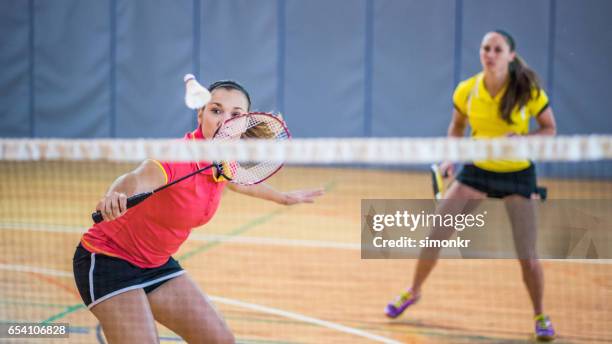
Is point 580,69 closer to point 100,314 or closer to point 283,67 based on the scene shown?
point 283,67

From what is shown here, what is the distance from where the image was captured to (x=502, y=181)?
4891 millimetres

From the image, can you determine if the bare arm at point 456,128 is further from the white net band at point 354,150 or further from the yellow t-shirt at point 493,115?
the white net band at point 354,150

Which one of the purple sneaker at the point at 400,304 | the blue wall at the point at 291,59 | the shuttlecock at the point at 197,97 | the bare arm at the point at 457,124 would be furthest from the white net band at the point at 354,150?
the blue wall at the point at 291,59

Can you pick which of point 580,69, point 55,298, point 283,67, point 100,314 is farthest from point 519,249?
point 283,67

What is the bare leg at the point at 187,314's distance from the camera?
3.38 meters

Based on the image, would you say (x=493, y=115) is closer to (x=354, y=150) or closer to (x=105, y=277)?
(x=354, y=150)

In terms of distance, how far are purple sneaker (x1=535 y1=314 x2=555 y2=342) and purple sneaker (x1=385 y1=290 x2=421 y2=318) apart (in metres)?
0.87

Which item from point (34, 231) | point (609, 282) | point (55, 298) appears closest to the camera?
point (55, 298)

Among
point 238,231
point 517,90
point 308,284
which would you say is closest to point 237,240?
point 238,231

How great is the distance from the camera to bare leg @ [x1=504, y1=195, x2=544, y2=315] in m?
4.88

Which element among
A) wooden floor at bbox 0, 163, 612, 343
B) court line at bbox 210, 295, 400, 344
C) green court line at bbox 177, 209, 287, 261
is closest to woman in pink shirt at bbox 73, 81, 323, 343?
wooden floor at bbox 0, 163, 612, 343

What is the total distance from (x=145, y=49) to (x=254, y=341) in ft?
34.9

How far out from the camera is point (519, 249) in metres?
4.96

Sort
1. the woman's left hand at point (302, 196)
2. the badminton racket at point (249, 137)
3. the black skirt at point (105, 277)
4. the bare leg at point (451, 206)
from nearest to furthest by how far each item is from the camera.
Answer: the black skirt at point (105, 277), the badminton racket at point (249, 137), the woman's left hand at point (302, 196), the bare leg at point (451, 206)
